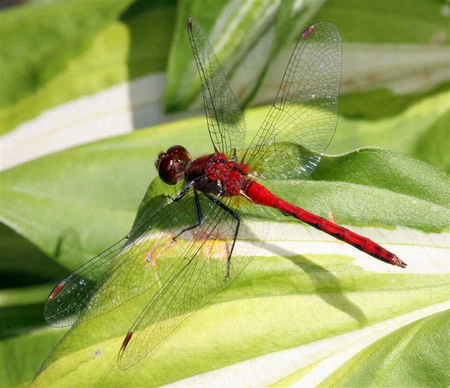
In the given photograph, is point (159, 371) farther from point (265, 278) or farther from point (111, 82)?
point (111, 82)

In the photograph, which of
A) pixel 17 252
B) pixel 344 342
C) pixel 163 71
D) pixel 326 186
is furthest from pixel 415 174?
pixel 17 252

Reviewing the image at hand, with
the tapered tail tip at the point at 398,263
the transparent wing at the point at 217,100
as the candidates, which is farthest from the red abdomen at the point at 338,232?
the transparent wing at the point at 217,100

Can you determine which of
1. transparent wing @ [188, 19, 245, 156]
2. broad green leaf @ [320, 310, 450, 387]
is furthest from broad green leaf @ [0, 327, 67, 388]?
broad green leaf @ [320, 310, 450, 387]

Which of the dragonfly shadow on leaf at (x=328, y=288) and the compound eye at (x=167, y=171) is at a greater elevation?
the dragonfly shadow on leaf at (x=328, y=288)

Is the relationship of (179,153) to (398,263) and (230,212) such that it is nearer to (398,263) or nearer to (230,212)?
(230,212)

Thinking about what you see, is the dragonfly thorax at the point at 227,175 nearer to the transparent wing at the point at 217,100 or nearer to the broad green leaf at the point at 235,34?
the transparent wing at the point at 217,100

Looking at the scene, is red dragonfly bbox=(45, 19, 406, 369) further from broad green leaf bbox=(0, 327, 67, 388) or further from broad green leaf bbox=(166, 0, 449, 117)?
broad green leaf bbox=(0, 327, 67, 388)

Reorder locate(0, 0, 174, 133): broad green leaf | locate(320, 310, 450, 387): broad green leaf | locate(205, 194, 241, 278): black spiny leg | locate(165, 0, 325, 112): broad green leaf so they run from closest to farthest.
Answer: locate(320, 310, 450, 387): broad green leaf → locate(205, 194, 241, 278): black spiny leg → locate(165, 0, 325, 112): broad green leaf → locate(0, 0, 174, 133): broad green leaf
